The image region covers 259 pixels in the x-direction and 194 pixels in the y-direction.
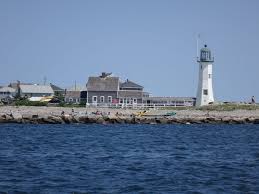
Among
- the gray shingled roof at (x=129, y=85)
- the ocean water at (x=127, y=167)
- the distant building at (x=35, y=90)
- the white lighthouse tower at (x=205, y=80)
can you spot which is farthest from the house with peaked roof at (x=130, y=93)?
the ocean water at (x=127, y=167)

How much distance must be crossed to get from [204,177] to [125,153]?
9.30 m

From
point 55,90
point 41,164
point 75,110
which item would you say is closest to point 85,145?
point 41,164

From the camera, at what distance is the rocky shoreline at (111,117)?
61.7 m

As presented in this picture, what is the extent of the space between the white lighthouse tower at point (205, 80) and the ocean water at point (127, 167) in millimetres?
39498

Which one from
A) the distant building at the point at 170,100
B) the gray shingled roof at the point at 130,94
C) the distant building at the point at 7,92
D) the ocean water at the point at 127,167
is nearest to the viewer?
the ocean water at the point at 127,167

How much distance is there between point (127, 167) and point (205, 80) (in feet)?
179

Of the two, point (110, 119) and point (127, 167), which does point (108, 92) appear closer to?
point (110, 119)

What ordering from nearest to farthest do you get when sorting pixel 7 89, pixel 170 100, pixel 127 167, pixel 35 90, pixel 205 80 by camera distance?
pixel 127 167 → pixel 205 80 → pixel 170 100 → pixel 35 90 → pixel 7 89

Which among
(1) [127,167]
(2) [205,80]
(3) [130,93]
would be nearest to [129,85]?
(3) [130,93]

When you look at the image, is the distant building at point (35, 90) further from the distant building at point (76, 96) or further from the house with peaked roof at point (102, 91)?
the house with peaked roof at point (102, 91)

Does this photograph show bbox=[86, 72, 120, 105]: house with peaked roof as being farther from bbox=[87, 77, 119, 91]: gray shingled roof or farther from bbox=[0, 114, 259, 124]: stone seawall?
bbox=[0, 114, 259, 124]: stone seawall

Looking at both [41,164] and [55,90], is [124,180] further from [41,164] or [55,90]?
[55,90]

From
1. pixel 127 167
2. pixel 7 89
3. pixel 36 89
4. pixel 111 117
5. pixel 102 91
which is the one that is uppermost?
pixel 7 89

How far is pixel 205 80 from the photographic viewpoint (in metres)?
77.9
